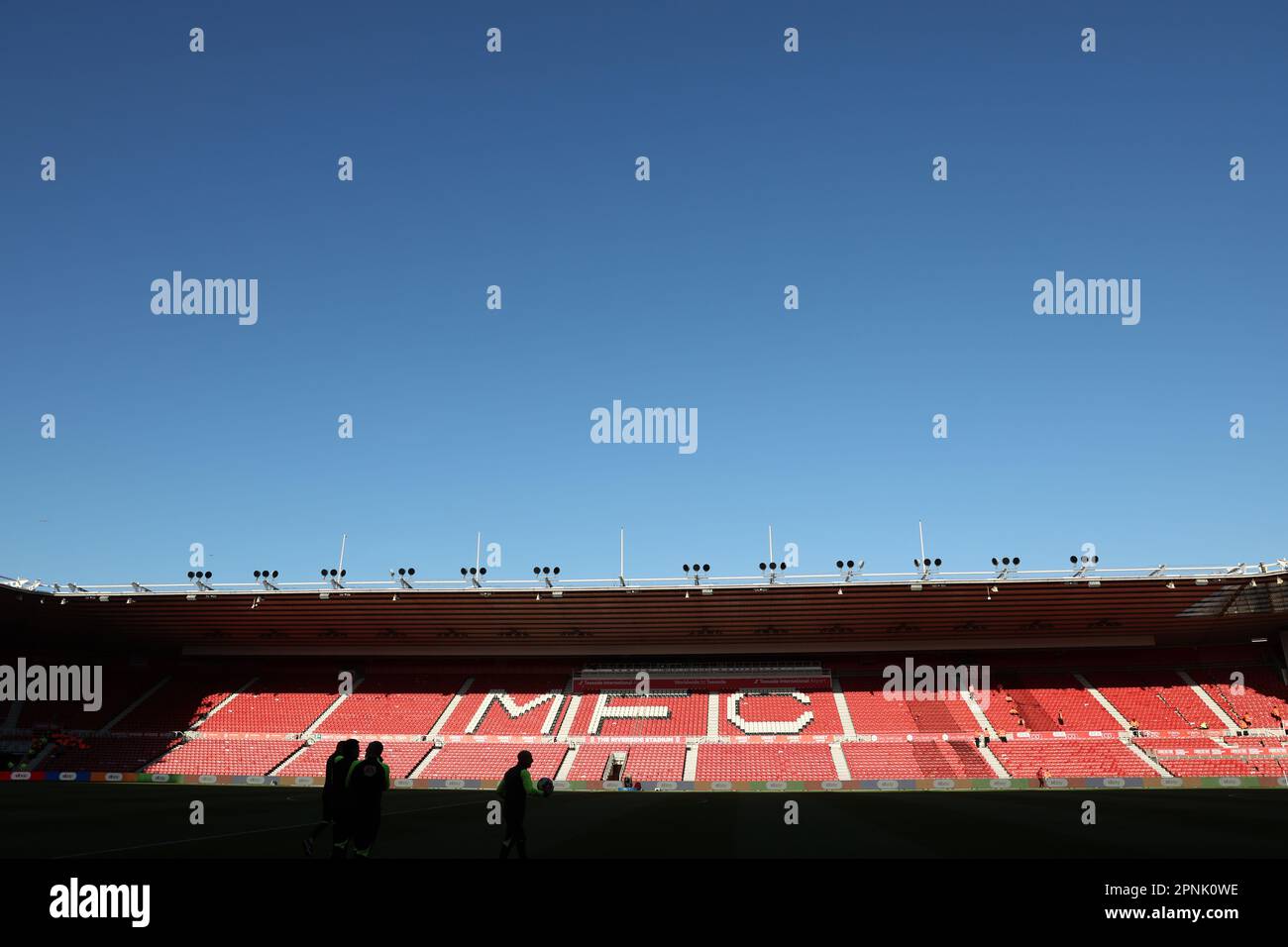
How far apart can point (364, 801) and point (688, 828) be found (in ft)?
36.5

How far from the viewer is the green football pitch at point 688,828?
13.7m

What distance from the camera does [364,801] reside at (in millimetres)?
9570

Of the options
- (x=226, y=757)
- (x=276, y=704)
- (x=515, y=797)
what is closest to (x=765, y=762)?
(x=226, y=757)

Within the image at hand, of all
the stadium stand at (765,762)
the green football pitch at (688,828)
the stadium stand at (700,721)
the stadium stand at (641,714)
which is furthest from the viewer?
the stadium stand at (641,714)

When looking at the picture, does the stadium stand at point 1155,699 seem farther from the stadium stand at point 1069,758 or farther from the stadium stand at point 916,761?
the stadium stand at point 916,761

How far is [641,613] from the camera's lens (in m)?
46.8

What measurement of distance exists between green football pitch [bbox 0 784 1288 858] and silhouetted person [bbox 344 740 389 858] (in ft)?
13.1

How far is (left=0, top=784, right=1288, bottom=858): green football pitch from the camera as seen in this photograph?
1367cm

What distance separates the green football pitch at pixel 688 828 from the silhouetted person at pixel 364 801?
3981 millimetres

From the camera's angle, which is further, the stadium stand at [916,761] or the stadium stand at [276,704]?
the stadium stand at [276,704]

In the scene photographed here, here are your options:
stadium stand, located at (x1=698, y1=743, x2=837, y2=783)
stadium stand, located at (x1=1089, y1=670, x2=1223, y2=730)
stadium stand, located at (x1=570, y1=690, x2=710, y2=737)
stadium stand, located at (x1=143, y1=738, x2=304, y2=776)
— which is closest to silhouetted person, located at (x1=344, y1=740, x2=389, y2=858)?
stadium stand, located at (x1=698, y1=743, x2=837, y2=783)

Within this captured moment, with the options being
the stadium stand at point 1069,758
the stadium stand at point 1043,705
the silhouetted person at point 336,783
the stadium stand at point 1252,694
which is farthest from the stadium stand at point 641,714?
the silhouetted person at point 336,783
